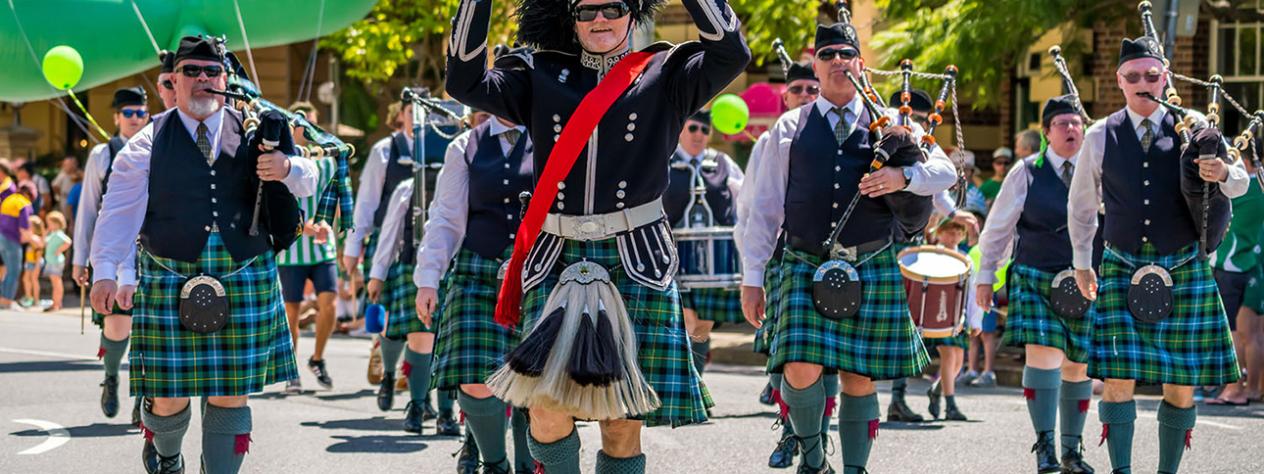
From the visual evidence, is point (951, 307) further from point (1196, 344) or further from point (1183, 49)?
point (1183, 49)

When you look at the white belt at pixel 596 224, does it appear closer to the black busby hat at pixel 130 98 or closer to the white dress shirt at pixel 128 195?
the white dress shirt at pixel 128 195

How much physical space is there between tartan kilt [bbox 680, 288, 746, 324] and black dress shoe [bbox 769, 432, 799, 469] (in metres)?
1.66

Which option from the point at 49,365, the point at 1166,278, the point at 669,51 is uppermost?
the point at 669,51

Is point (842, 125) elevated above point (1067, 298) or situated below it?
above

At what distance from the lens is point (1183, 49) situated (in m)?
16.9

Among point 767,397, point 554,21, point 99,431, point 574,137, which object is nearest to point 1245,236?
point 767,397

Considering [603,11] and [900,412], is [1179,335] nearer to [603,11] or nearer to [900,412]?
[603,11]

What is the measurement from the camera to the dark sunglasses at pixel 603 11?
5355 millimetres

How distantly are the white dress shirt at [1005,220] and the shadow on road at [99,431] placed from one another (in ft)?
13.9

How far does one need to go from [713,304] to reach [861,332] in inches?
114

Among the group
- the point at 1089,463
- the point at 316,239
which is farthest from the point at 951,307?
the point at 316,239

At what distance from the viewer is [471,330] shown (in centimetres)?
731

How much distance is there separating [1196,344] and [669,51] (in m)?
2.74

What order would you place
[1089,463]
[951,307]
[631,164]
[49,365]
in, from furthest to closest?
[49,365] < [951,307] < [1089,463] < [631,164]
